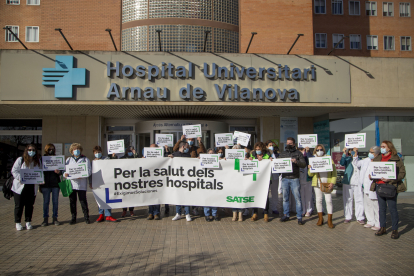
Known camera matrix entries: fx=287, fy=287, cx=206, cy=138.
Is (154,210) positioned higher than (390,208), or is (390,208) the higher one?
(390,208)

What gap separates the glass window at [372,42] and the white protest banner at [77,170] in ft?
87.7

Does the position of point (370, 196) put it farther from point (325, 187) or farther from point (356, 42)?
point (356, 42)

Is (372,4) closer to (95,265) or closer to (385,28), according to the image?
(385,28)

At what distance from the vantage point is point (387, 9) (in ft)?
82.4

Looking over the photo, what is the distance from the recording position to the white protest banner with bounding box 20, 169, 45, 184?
6297 mm

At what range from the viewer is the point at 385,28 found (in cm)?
2506

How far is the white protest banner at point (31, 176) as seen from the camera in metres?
6.30

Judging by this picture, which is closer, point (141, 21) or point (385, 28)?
point (141, 21)

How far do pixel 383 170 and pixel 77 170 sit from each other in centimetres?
664

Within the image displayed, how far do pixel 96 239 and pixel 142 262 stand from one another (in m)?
1.64

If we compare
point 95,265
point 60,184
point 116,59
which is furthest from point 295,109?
point 95,265

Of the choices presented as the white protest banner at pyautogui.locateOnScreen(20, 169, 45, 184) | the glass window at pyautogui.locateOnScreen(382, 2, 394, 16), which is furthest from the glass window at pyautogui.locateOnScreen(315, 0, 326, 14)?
the white protest banner at pyautogui.locateOnScreen(20, 169, 45, 184)

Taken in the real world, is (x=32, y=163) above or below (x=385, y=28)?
below

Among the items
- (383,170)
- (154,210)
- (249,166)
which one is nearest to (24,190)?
(154,210)
